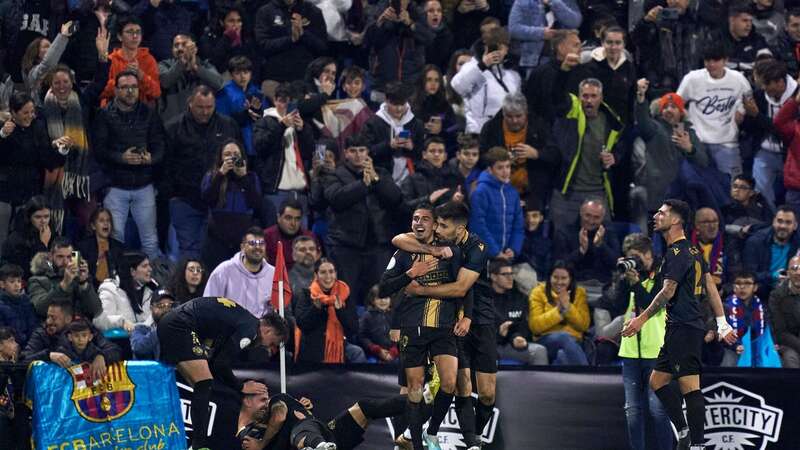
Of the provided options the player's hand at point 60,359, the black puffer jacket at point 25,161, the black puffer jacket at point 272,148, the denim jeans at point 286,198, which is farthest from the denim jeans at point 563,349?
the black puffer jacket at point 25,161

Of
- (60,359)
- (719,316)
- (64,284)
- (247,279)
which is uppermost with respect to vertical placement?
(64,284)

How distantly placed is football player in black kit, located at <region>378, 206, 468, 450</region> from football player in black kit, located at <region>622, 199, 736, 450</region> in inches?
65.6

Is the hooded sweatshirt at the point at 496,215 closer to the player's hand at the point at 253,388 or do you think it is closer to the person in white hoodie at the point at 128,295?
the person in white hoodie at the point at 128,295

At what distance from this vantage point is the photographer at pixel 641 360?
1672 centimetres

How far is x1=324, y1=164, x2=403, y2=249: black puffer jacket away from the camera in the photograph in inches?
774

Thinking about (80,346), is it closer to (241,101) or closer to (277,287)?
(277,287)

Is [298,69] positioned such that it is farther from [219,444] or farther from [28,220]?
[219,444]

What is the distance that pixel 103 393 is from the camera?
55.4ft

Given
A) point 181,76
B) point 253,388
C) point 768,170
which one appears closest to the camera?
point 253,388

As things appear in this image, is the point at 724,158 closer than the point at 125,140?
No

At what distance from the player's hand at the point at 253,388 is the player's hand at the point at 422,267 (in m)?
1.95

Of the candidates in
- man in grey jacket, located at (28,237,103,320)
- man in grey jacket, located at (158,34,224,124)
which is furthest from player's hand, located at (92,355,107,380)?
man in grey jacket, located at (158,34,224,124)

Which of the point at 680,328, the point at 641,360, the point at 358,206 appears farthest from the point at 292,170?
the point at 680,328

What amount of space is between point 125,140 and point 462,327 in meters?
5.71
